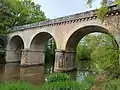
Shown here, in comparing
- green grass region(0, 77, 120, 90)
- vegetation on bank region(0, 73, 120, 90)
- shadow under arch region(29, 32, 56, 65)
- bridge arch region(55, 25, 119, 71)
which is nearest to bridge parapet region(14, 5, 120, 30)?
bridge arch region(55, 25, 119, 71)

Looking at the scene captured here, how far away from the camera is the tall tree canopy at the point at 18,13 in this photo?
31.6 metres

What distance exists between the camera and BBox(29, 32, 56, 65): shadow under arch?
28527mm

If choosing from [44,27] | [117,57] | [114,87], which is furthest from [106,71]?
[44,27]

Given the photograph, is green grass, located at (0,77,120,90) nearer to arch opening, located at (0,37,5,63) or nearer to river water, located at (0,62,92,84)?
river water, located at (0,62,92,84)

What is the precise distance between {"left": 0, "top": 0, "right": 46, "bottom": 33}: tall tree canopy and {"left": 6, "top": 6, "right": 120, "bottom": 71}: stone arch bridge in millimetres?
2526

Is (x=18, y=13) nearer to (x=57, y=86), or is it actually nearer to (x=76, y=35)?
(x=76, y=35)

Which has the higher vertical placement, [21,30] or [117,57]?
[21,30]

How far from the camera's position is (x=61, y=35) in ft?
75.7

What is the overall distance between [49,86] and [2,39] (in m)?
Answer: 26.7

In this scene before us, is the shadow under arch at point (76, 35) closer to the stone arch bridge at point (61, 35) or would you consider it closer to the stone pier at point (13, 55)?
the stone arch bridge at point (61, 35)

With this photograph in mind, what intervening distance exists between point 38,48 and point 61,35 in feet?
26.3

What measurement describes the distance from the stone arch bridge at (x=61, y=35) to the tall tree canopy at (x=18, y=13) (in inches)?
99.4

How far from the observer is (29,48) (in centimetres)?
2870

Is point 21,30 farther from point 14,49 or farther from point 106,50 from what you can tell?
point 106,50
